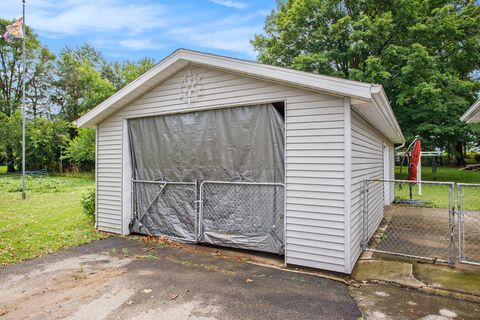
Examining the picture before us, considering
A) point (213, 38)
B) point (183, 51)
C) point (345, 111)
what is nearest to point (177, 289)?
point (345, 111)

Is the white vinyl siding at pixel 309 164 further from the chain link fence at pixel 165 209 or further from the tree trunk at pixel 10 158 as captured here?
the tree trunk at pixel 10 158

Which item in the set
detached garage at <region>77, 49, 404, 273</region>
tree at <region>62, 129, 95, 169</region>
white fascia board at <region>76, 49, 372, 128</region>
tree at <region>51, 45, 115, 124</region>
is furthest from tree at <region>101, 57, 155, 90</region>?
detached garage at <region>77, 49, 404, 273</region>

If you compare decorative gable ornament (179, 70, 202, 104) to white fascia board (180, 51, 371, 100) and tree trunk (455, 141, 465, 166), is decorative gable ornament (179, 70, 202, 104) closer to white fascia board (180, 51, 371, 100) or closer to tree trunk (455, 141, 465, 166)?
white fascia board (180, 51, 371, 100)

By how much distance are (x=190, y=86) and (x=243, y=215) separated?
2406 mm

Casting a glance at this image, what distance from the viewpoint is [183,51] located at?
4.48 metres

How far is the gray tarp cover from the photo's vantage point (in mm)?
4168

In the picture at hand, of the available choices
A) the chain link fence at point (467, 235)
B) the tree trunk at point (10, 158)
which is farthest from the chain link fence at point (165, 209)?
the tree trunk at point (10, 158)

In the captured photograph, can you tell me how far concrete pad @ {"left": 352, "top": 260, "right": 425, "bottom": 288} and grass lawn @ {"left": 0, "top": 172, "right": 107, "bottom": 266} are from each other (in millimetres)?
4735

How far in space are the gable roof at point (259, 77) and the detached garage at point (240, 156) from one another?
0.7 inches

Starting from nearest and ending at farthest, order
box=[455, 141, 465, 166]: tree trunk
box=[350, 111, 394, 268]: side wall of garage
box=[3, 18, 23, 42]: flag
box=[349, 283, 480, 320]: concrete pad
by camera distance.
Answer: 1. box=[349, 283, 480, 320]: concrete pad
2. box=[350, 111, 394, 268]: side wall of garage
3. box=[3, 18, 23, 42]: flag
4. box=[455, 141, 465, 166]: tree trunk

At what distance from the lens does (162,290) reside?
314cm

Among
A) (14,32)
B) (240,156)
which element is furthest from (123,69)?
(240,156)

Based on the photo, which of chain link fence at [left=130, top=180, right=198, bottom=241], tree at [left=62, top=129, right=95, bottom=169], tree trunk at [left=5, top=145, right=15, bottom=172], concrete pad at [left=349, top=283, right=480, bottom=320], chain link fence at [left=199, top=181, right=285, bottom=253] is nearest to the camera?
concrete pad at [left=349, top=283, right=480, bottom=320]

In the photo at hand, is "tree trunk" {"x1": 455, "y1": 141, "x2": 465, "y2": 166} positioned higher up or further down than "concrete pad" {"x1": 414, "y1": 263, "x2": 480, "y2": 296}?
higher up
